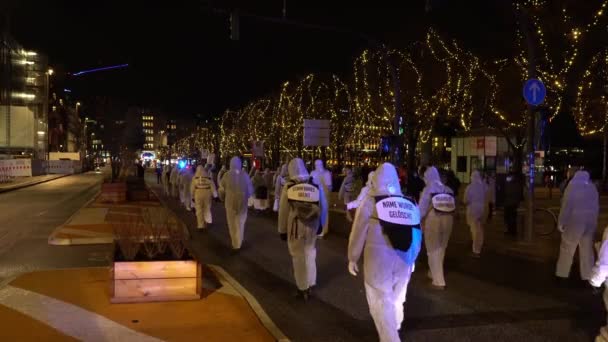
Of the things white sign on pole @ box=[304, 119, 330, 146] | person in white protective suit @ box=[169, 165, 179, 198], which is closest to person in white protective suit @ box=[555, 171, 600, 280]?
white sign on pole @ box=[304, 119, 330, 146]

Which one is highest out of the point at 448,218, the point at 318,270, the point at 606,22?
the point at 606,22

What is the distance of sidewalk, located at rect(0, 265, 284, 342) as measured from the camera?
6.23m

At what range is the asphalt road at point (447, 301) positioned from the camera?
6801 mm

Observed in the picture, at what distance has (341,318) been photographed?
7.35 metres

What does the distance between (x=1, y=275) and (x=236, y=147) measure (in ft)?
175

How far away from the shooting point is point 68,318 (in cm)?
675

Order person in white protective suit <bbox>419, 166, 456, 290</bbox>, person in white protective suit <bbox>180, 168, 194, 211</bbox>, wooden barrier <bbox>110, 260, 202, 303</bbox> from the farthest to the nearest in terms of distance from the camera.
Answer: person in white protective suit <bbox>180, 168, 194, 211</bbox> → person in white protective suit <bbox>419, 166, 456, 290</bbox> → wooden barrier <bbox>110, 260, 202, 303</bbox>

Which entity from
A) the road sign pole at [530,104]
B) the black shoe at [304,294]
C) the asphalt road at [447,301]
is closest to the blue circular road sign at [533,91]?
the road sign pole at [530,104]

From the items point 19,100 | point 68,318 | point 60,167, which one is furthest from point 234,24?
point 19,100

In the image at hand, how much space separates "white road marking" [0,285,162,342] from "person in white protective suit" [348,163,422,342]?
7.07ft

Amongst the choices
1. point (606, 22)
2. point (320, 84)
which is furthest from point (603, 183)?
point (320, 84)

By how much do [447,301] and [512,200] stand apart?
24.9 ft

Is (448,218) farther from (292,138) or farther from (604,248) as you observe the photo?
(292,138)

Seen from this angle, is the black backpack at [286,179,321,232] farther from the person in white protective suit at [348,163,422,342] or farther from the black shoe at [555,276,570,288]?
the black shoe at [555,276,570,288]
